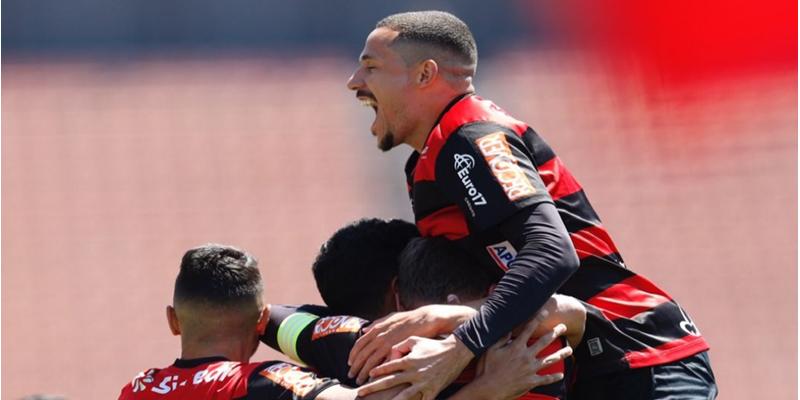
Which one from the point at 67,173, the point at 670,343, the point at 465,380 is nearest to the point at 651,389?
the point at 670,343

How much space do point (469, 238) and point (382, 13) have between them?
8.53 metres

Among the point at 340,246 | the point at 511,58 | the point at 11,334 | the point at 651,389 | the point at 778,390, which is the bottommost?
the point at 778,390

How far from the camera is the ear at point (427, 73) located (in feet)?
12.2

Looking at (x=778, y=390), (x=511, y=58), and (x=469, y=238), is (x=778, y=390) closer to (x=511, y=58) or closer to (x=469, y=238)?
(x=511, y=58)

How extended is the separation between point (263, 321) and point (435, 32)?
3.58 ft

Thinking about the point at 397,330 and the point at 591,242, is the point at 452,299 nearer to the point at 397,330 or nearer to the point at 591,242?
the point at 397,330

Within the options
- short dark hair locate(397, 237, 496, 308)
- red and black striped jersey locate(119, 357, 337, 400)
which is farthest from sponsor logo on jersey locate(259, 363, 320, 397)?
short dark hair locate(397, 237, 496, 308)

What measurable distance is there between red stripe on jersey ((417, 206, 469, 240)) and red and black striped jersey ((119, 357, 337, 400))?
57cm

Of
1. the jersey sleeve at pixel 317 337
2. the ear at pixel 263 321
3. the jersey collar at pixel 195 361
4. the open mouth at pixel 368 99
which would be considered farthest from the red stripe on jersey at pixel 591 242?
the jersey collar at pixel 195 361

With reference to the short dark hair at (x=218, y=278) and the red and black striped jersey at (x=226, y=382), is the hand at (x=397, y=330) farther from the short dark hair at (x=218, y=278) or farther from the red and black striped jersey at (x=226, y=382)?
the short dark hair at (x=218, y=278)

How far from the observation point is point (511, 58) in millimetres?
11914

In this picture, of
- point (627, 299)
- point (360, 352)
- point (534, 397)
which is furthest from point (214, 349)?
point (627, 299)

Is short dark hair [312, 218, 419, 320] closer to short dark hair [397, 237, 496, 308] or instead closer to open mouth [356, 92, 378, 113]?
short dark hair [397, 237, 496, 308]

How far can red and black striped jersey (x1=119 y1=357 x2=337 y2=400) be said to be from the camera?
3.16 metres
